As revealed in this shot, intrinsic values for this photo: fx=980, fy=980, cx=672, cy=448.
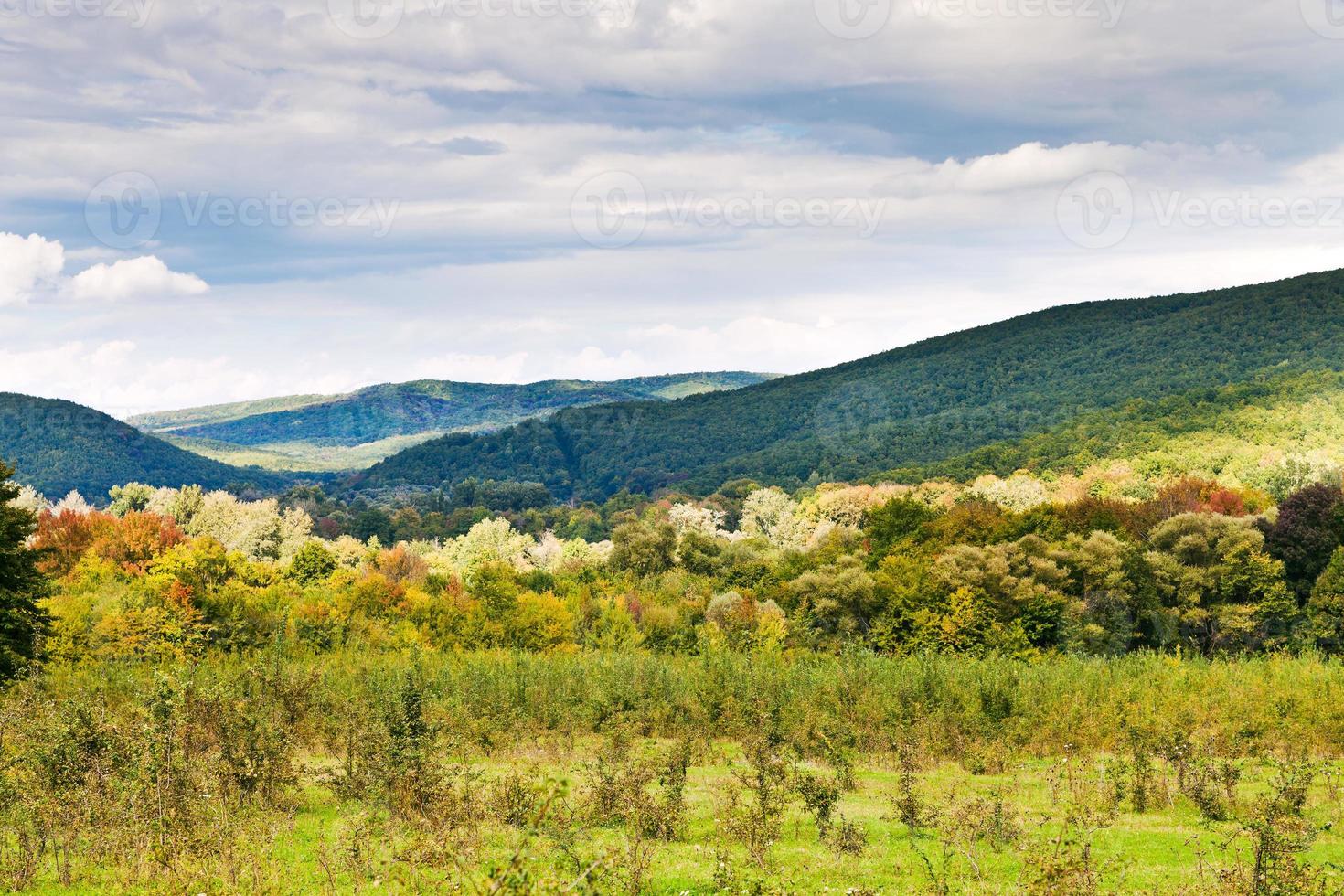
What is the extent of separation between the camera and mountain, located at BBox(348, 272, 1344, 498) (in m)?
111

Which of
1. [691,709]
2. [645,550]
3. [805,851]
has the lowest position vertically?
[691,709]

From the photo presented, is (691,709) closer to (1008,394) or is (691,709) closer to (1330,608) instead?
(1330,608)

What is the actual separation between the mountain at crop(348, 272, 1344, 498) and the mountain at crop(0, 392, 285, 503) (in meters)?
48.7

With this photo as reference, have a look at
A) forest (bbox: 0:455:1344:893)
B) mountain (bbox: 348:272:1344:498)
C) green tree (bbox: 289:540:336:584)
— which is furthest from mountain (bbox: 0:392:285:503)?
green tree (bbox: 289:540:336:584)

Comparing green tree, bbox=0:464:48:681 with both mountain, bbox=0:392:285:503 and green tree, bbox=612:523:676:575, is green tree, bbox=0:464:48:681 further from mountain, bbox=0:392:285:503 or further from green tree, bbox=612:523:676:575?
mountain, bbox=0:392:285:503

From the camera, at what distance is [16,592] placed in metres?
21.6

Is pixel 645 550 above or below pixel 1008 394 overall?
below

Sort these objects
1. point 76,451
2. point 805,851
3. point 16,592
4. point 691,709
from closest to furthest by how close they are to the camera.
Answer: point 805,851 < point 16,592 < point 691,709 < point 76,451

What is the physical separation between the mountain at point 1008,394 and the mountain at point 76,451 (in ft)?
160

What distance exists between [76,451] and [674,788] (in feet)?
631

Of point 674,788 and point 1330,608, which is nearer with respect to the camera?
point 674,788

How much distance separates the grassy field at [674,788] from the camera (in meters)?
10.8

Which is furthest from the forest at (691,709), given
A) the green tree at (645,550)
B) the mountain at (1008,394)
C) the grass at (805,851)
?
the mountain at (1008,394)

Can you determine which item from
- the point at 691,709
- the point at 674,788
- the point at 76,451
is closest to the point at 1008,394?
the point at 691,709
